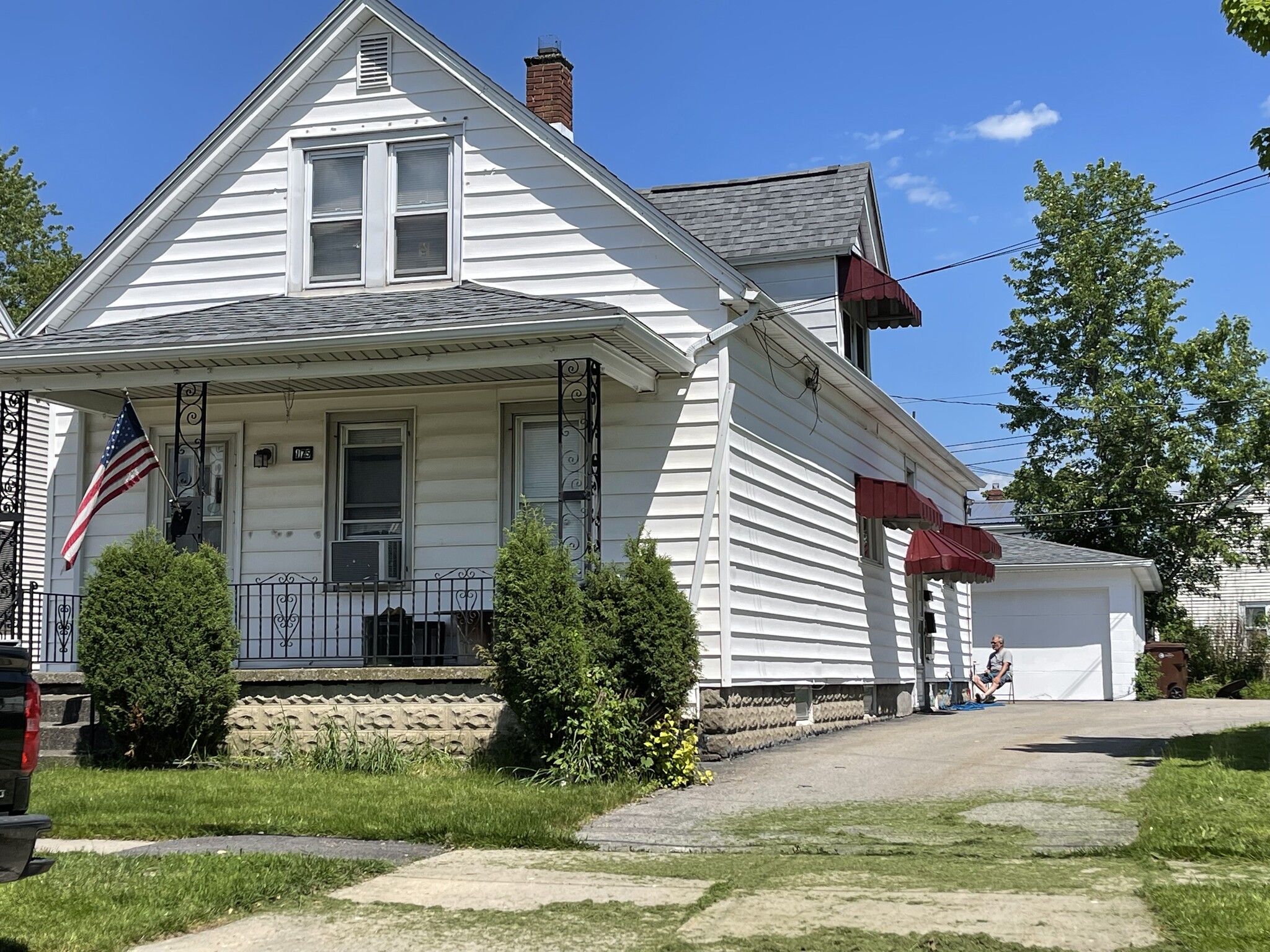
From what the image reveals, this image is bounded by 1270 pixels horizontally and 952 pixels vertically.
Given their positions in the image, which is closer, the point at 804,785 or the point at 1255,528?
the point at 804,785

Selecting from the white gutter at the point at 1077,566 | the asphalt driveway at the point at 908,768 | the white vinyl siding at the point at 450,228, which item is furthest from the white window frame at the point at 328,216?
the white gutter at the point at 1077,566

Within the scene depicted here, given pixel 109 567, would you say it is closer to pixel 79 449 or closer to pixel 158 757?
A: pixel 158 757

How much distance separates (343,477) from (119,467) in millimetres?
2221

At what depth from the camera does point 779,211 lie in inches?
692

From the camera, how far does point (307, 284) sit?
48.1 feet

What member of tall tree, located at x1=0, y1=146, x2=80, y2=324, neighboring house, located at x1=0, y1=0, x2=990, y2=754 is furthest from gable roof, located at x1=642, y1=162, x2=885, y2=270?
tall tree, located at x1=0, y1=146, x2=80, y2=324

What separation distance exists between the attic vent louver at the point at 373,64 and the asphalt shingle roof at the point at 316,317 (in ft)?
7.36

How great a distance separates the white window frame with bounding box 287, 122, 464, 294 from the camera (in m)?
14.3

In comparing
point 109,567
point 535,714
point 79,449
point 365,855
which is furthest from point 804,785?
point 79,449

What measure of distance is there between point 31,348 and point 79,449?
2.36m

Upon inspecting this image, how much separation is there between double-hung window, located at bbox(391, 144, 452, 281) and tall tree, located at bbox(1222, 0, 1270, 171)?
24.5 ft

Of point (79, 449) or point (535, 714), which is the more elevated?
point (79, 449)

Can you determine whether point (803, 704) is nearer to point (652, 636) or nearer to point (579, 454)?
point (579, 454)

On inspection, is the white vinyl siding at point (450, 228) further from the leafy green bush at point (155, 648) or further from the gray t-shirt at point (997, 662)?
the gray t-shirt at point (997, 662)
